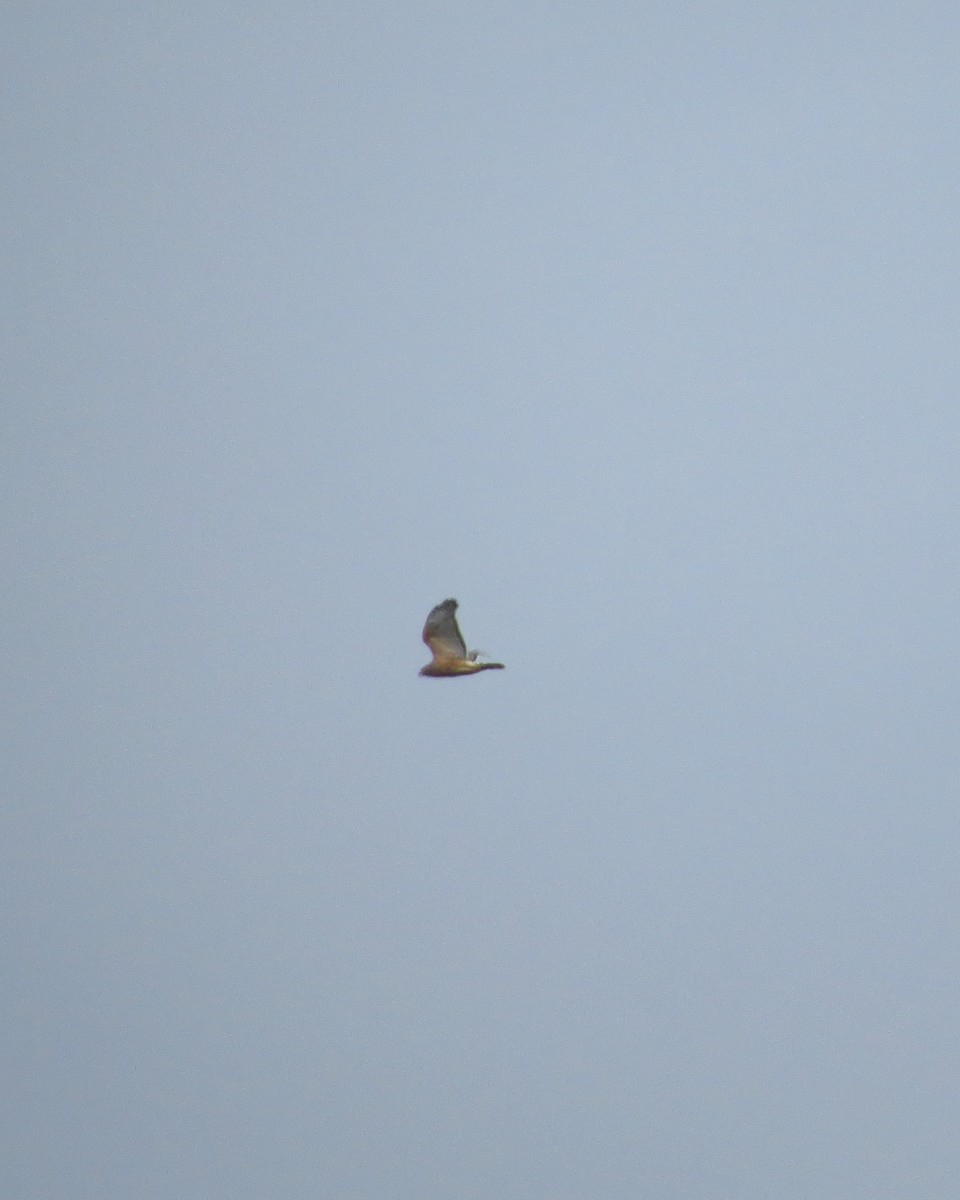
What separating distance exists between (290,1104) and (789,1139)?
5146mm

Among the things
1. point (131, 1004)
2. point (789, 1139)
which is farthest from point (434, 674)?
point (789, 1139)

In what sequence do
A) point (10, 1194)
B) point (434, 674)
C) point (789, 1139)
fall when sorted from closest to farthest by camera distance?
1. point (434, 674)
2. point (10, 1194)
3. point (789, 1139)

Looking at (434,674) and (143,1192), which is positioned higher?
(434,674)

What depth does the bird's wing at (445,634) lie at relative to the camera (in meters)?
8.42

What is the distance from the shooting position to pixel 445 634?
27.8ft

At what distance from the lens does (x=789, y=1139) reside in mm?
19578

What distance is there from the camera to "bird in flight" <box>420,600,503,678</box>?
8430 mm

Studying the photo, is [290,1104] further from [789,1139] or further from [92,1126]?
[789,1139]

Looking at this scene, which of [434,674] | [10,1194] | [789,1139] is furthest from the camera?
[789,1139]

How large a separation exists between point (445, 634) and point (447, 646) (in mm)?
59

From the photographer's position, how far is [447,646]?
8500mm

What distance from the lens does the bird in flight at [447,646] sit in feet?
27.7

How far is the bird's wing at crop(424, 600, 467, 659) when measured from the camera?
8422 millimetres

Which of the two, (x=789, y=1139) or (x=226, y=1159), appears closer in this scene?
(x=226, y=1159)
